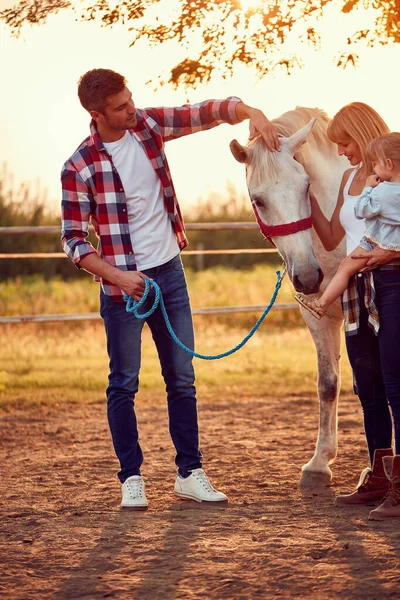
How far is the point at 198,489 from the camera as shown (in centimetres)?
373

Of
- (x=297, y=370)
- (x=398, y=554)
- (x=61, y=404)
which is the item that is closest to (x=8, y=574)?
(x=398, y=554)

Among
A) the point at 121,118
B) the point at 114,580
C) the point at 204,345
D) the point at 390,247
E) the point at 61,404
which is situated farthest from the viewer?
the point at 204,345

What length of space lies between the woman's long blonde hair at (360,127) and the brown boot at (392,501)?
3.55ft

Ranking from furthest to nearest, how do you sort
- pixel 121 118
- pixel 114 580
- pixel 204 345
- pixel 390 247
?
pixel 204 345 < pixel 121 118 < pixel 390 247 < pixel 114 580

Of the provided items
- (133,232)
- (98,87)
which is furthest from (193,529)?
(98,87)

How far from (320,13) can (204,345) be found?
521cm

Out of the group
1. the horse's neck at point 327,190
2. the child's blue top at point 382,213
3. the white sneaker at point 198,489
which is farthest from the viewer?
the horse's neck at point 327,190

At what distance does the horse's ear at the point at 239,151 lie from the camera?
3.57 meters

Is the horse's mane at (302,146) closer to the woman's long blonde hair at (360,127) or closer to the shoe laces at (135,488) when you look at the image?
the woman's long blonde hair at (360,127)

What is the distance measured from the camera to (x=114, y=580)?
8.93 feet

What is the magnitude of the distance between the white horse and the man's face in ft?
1.39

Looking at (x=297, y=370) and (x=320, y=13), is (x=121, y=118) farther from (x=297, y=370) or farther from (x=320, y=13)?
(x=297, y=370)

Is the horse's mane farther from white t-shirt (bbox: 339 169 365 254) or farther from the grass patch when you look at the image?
the grass patch

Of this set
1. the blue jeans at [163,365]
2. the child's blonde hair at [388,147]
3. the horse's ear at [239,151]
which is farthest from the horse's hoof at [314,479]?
the child's blonde hair at [388,147]
